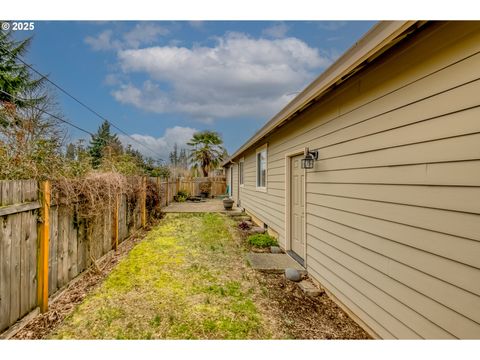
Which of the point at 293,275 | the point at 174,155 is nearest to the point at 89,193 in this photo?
the point at 293,275

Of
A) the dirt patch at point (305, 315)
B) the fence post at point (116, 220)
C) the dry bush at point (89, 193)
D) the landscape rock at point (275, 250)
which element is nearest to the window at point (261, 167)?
the landscape rock at point (275, 250)

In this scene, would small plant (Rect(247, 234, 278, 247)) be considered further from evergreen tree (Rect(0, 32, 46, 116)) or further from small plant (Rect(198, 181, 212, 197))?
small plant (Rect(198, 181, 212, 197))

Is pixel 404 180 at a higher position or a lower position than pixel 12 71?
lower

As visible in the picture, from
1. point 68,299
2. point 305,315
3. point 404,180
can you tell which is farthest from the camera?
point 68,299

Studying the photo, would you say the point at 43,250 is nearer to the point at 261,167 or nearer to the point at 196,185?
the point at 261,167

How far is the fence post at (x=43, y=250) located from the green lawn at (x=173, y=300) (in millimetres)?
363

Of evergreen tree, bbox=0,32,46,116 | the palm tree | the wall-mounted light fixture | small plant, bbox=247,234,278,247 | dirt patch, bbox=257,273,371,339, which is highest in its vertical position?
evergreen tree, bbox=0,32,46,116

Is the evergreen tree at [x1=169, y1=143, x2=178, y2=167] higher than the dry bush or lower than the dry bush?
higher

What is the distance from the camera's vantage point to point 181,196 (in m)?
16.0

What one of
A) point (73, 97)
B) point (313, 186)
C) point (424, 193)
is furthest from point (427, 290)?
point (73, 97)

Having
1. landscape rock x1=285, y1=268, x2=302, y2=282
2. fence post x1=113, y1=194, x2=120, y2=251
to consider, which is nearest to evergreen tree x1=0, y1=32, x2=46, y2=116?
fence post x1=113, y1=194, x2=120, y2=251

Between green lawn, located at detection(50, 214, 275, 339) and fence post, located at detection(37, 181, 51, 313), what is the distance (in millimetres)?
363

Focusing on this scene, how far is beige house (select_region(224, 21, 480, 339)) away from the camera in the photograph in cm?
156

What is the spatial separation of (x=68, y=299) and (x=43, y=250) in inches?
33.2
